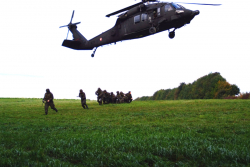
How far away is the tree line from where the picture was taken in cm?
4734

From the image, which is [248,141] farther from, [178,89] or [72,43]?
[178,89]

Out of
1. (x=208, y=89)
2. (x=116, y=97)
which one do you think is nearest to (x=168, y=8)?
(x=116, y=97)

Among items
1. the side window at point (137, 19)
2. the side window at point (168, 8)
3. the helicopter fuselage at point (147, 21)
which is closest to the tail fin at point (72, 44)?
the helicopter fuselage at point (147, 21)

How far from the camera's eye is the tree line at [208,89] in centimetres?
4734

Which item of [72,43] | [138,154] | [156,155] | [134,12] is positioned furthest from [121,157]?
[72,43]

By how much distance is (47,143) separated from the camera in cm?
659

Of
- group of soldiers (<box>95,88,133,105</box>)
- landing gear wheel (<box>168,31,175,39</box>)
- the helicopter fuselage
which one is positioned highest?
the helicopter fuselage

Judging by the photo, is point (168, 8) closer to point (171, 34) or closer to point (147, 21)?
point (147, 21)

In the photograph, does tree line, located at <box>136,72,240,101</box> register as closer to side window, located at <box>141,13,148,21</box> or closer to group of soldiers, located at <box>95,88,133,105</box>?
group of soldiers, located at <box>95,88,133,105</box>

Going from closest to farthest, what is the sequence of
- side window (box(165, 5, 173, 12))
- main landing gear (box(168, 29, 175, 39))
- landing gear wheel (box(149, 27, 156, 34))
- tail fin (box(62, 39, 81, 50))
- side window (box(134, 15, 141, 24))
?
side window (box(165, 5, 173, 12)) → landing gear wheel (box(149, 27, 156, 34)) → main landing gear (box(168, 29, 175, 39)) → side window (box(134, 15, 141, 24)) → tail fin (box(62, 39, 81, 50))

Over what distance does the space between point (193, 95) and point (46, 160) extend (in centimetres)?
5770

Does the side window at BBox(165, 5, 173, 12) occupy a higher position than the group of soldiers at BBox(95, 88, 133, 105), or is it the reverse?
the side window at BBox(165, 5, 173, 12)

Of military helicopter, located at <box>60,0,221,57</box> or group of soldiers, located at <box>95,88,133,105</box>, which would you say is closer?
military helicopter, located at <box>60,0,221,57</box>

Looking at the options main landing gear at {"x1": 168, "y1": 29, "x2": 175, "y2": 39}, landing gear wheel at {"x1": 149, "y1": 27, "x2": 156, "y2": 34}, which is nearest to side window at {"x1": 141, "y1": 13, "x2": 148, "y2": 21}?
landing gear wheel at {"x1": 149, "y1": 27, "x2": 156, "y2": 34}
